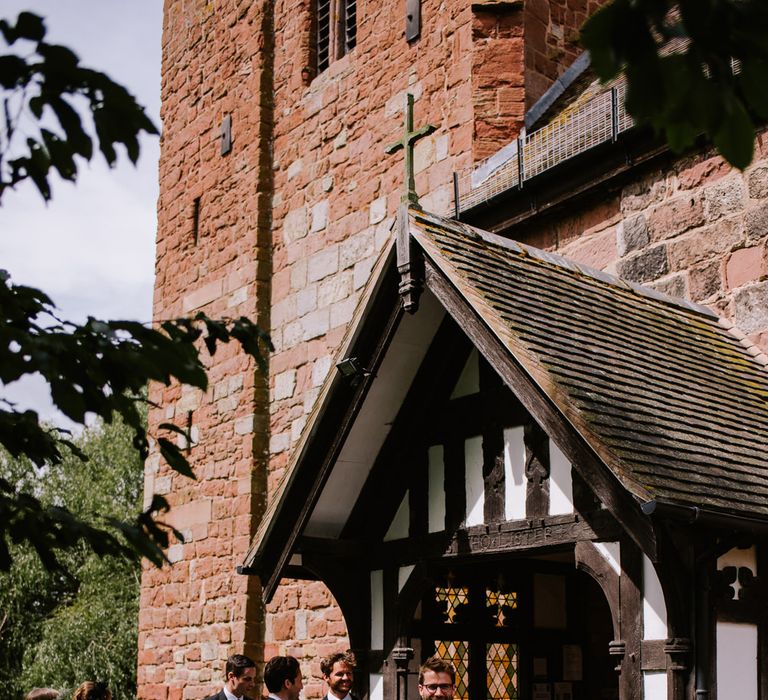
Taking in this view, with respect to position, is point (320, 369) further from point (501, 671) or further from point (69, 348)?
point (69, 348)

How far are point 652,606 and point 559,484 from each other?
83cm

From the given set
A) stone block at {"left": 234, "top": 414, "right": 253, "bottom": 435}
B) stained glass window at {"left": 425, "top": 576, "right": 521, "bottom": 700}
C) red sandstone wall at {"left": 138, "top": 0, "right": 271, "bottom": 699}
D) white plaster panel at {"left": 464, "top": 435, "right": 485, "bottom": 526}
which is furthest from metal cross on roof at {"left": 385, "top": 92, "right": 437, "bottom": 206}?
stone block at {"left": 234, "top": 414, "right": 253, "bottom": 435}

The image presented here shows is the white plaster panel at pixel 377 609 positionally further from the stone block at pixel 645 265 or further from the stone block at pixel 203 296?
the stone block at pixel 203 296

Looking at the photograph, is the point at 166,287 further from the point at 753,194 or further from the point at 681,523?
the point at 681,523

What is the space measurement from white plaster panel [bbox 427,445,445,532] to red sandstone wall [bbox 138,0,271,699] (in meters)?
5.42

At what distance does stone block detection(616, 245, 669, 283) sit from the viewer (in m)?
8.20

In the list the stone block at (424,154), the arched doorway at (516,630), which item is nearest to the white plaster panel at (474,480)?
the arched doorway at (516,630)

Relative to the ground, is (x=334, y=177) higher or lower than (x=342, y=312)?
higher

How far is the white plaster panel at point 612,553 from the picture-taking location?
17.5 ft

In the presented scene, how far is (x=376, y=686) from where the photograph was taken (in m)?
6.65

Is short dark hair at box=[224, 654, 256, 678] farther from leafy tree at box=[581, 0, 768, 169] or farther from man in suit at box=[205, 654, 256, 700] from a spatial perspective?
leafy tree at box=[581, 0, 768, 169]

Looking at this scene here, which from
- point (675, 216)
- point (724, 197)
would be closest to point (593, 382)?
point (724, 197)

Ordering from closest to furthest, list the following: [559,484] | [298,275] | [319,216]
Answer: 1. [559,484]
2. [319,216]
3. [298,275]

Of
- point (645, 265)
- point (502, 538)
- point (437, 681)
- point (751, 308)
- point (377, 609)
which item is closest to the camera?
point (437, 681)
